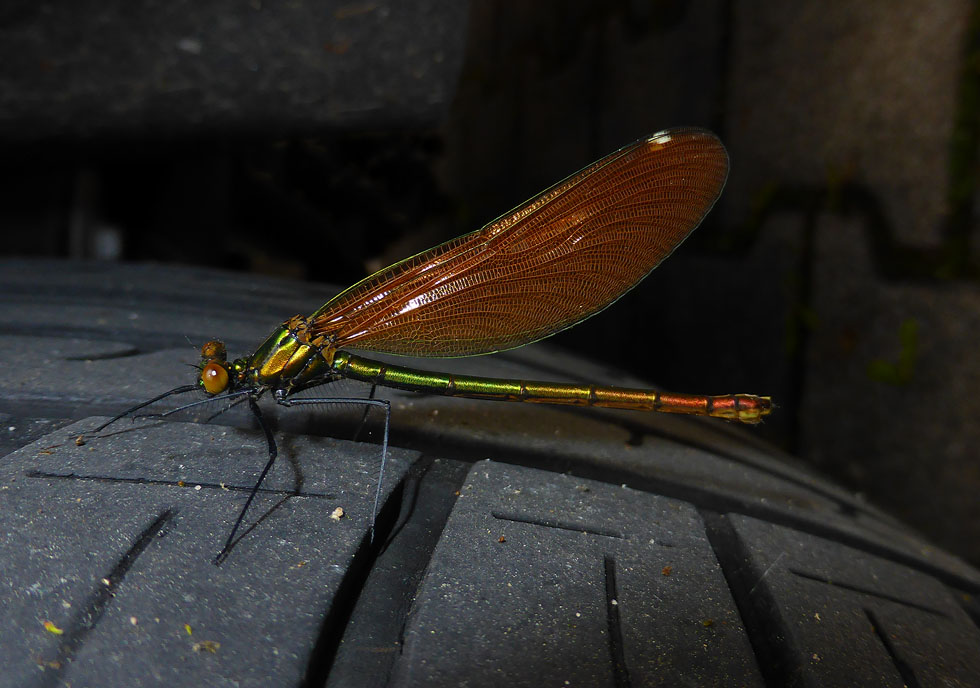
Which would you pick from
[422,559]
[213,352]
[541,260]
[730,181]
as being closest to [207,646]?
[422,559]

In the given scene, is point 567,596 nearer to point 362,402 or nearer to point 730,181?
point 362,402

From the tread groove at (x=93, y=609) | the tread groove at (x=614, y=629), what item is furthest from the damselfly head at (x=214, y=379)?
the tread groove at (x=614, y=629)

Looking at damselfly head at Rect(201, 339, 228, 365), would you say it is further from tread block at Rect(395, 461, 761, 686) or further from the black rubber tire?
tread block at Rect(395, 461, 761, 686)

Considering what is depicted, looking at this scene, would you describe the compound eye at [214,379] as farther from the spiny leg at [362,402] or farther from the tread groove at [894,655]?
the tread groove at [894,655]

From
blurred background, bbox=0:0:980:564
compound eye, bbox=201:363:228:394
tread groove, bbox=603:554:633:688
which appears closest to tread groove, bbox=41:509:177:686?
compound eye, bbox=201:363:228:394

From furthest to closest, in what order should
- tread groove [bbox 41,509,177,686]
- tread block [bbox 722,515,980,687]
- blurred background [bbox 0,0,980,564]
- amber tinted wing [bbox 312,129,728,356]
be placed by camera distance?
1. blurred background [bbox 0,0,980,564]
2. amber tinted wing [bbox 312,129,728,356]
3. tread block [bbox 722,515,980,687]
4. tread groove [bbox 41,509,177,686]

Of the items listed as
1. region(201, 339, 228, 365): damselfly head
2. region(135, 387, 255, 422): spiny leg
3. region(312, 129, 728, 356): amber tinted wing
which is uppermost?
region(312, 129, 728, 356): amber tinted wing

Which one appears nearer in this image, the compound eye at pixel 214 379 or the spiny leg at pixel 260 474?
the spiny leg at pixel 260 474
